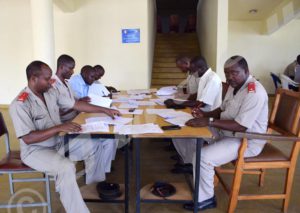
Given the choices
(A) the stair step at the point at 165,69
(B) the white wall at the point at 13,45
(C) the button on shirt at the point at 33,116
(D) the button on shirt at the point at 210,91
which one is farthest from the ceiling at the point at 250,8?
(C) the button on shirt at the point at 33,116

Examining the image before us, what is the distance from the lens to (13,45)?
649cm

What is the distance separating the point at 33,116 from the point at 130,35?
4.07 meters

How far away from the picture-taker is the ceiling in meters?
6.75

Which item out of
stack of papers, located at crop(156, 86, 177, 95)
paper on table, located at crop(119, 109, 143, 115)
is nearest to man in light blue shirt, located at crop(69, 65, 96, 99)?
paper on table, located at crop(119, 109, 143, 115)

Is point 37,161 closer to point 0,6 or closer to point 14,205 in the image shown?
point 14,205

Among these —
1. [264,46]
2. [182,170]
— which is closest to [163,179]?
[182,170]

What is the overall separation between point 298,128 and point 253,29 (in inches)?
270

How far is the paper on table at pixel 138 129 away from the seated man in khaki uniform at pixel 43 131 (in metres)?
0.30

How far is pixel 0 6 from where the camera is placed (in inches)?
249

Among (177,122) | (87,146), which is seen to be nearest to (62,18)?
(87,146)

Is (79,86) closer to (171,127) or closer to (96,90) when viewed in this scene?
(96,90)

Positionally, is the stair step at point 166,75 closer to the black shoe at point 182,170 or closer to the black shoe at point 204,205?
the black shoe at point 182,170

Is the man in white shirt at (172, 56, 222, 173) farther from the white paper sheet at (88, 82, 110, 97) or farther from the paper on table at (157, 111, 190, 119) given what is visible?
the white paper sheet at (88, 82, 110, 97)

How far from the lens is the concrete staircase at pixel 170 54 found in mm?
7500
